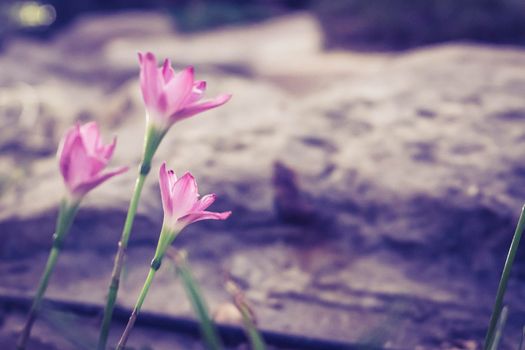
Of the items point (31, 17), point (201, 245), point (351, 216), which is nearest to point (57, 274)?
point (201, 245)

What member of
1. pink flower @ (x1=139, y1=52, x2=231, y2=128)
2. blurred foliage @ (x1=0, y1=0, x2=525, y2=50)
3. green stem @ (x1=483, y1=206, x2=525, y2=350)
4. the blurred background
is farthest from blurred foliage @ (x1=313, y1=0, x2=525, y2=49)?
pink flower @ (x1=139, y1=52, x2=231, y2=128)

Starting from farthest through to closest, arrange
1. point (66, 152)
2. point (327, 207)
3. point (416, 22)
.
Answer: point (416, 22) → point (327, 207) → point (66, 152)

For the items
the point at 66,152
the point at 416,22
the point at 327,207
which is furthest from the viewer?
the point at 416,22

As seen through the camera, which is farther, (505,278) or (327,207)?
(327,207)

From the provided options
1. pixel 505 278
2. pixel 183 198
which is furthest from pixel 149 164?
pixel 505 278

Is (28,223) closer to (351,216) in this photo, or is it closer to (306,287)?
(306,287)

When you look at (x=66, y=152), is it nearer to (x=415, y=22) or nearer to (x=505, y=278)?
(x=505, y=278)

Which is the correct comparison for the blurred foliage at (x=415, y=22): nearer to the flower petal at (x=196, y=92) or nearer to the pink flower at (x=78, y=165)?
the flower petal at (x=196, y=92)

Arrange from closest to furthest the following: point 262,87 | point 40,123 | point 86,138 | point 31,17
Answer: point 86,138 → point 40,123 → point 262,87 → point 31,17
